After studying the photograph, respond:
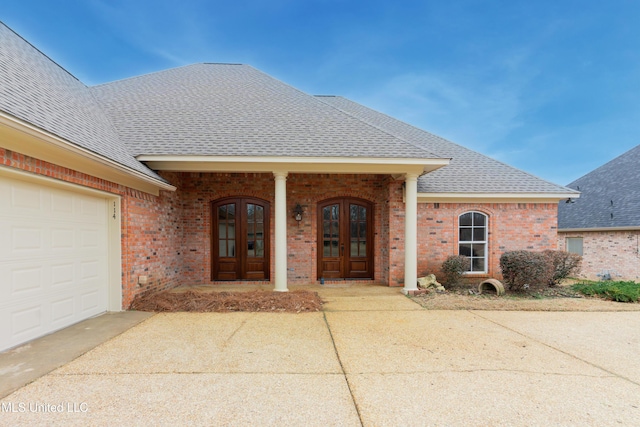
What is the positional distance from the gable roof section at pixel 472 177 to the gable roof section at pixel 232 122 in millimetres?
1760

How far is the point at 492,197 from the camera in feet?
27.5

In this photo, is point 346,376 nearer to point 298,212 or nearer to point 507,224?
point 298,212

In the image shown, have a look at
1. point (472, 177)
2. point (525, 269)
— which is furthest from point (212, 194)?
point (525, 269)

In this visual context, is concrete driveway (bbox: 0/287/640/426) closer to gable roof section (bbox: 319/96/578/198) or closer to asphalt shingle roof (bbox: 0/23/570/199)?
asphalt shingle roof (bbox: 0/23/570/199)

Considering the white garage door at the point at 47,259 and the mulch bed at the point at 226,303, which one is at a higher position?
the white garage door at the point at 47,259

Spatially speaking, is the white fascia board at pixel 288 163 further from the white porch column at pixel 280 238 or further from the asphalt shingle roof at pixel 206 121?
the white porch column at pixel 280 238

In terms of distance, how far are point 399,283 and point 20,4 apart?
1081 centimetres

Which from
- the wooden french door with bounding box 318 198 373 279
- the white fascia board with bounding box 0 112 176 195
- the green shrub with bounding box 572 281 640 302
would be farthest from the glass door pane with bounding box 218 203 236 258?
the green shrub with bounding box 572 281 640 302

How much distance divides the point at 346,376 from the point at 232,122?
6.45 metres

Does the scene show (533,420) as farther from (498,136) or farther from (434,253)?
(498,136)

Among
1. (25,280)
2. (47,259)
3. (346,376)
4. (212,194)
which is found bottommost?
(346,376)

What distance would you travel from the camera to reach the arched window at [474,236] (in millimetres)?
8656

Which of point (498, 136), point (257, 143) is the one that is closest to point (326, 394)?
point (257, 143)

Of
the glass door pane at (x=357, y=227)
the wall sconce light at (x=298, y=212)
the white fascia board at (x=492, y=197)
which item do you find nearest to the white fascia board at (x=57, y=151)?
the wall sconce light at (x=298, y=212)
